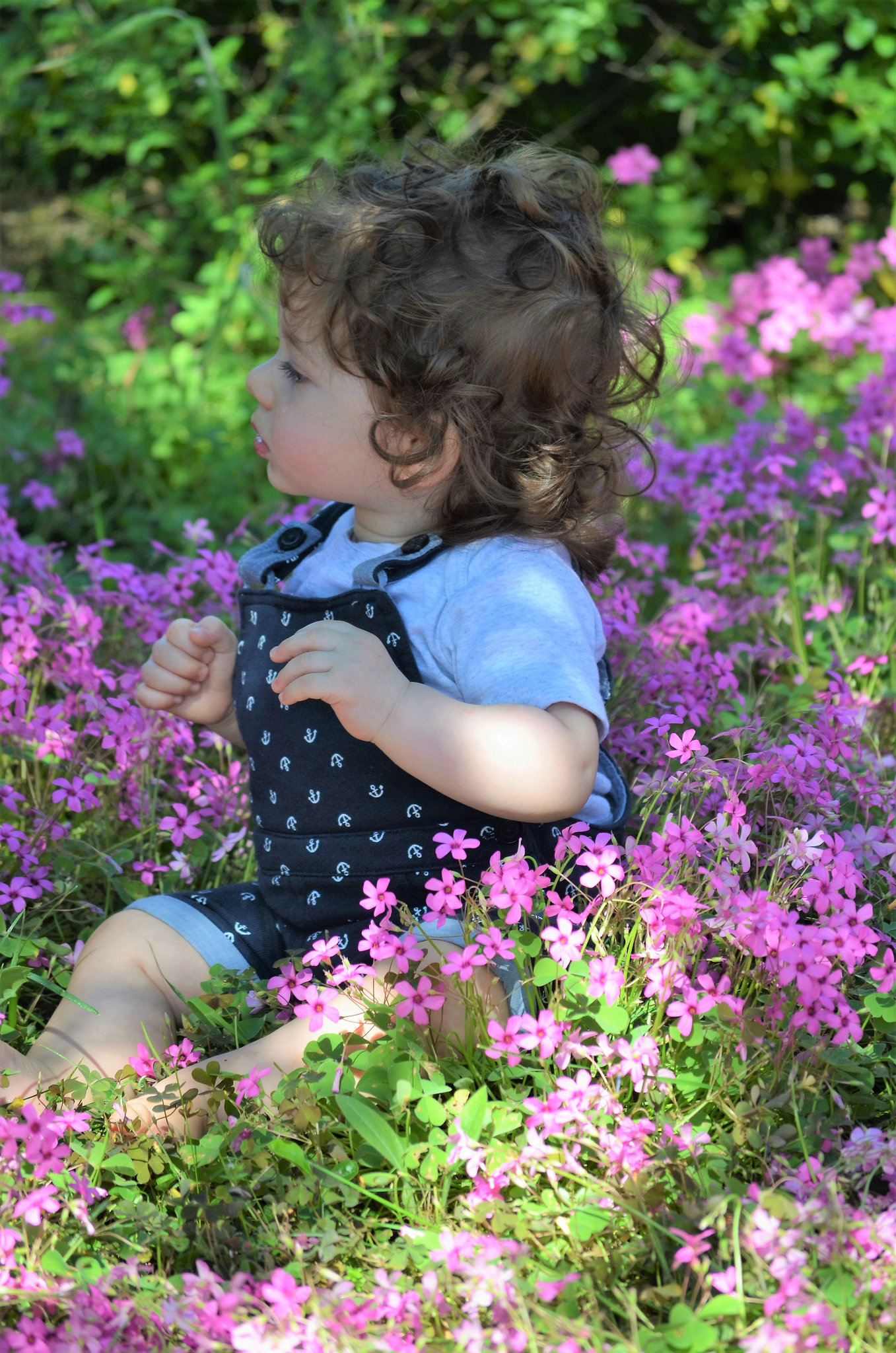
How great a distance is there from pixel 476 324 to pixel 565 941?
0.97 m

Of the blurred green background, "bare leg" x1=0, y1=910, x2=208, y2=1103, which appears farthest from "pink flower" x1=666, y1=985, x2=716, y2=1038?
the blurred green background

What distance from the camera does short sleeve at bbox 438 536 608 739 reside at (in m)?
1.89

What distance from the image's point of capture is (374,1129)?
161cm

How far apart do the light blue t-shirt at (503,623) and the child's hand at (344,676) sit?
0.14 meters

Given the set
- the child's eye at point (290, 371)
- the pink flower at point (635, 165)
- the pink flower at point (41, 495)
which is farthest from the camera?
the pink flower at point (635, 165)

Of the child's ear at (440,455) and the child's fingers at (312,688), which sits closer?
the child's fingers at (312,688)

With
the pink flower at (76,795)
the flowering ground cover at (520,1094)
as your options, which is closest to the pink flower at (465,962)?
the flowering ground cover at (520,1094)

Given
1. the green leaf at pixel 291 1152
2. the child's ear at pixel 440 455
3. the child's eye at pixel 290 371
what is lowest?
the green leaf at pixel 291 1152

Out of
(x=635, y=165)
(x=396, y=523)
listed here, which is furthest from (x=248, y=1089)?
(x=635, y=165)

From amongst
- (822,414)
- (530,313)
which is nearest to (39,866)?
(530,313)

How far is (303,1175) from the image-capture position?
1.70 meters

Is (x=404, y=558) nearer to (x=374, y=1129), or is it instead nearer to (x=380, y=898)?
(x=380, y=898)

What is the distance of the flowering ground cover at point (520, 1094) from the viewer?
1388mm

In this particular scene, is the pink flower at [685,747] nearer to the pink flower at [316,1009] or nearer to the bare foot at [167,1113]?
the pink flower at [316,1009]
